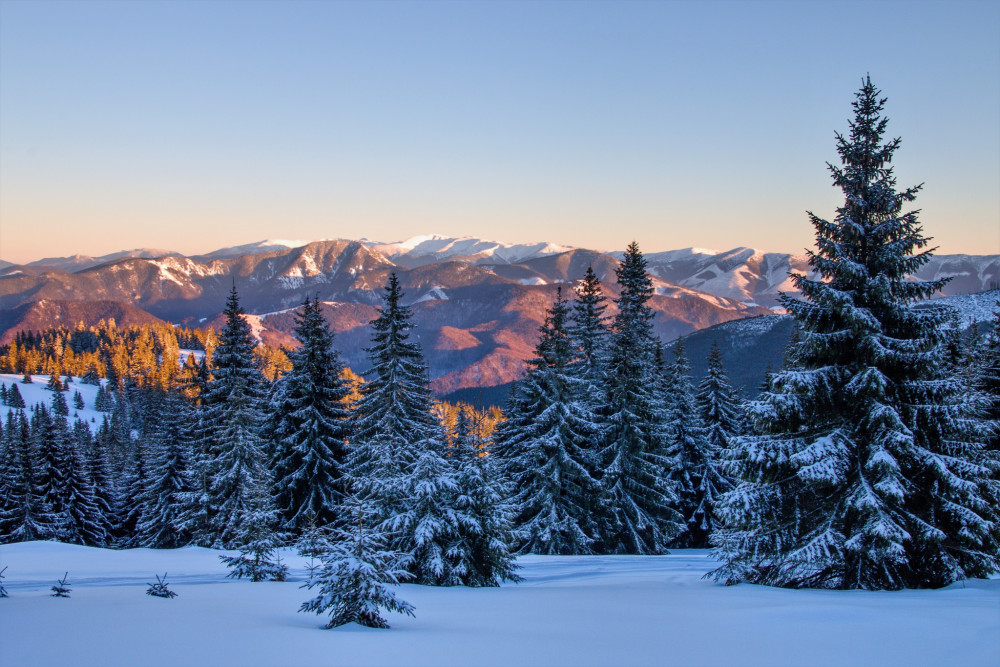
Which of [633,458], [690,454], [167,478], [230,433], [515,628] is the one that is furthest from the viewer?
[167,478]

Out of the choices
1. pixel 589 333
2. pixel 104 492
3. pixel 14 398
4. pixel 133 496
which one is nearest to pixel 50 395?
pixel 14 398

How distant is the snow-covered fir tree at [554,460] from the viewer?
2233 cm

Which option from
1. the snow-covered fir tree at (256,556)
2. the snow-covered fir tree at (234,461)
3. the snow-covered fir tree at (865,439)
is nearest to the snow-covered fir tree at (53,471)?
the snow-covered fir tree at (234,461)

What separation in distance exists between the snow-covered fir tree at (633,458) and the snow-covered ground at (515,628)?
14.7 metres

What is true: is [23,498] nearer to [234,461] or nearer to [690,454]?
[234,461]

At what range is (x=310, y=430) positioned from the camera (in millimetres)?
24766

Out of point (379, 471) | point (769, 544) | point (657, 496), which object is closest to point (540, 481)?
point (657, 496)

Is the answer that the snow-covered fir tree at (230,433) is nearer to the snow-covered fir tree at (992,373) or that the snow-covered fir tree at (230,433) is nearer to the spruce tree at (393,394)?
the spruce tree at (393,394)

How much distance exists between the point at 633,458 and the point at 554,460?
3481 millimetres

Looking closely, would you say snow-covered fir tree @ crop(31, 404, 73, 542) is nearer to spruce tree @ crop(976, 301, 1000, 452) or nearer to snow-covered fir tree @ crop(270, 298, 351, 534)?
snow-covered fir tree @ crop(270, 298, 351, 534)

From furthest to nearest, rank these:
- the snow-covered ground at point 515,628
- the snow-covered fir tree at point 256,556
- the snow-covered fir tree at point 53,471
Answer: the snow-covered fir tree at point 53,471, the snow-covered fir tree at point 256,556, the snow-covered ground at point 515,628

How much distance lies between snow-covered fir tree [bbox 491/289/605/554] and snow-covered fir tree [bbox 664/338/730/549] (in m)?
7.60

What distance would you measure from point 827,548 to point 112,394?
159 metres

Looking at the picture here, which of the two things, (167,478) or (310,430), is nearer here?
(310,430)
